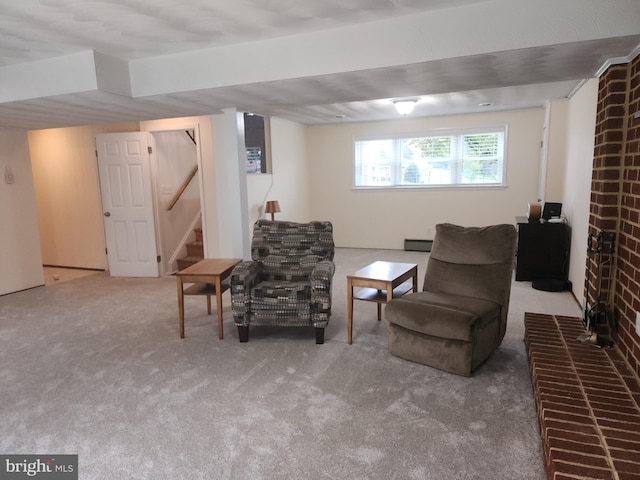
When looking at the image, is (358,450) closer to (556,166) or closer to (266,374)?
(266,374)

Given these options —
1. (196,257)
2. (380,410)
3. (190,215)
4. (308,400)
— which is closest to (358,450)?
(380,410)

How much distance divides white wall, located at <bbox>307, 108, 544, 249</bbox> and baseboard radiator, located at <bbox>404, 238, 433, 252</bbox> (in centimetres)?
11

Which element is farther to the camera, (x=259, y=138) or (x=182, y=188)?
(x=259, y=138)

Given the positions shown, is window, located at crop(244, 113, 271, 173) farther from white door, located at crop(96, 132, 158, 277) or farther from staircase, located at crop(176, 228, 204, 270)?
white door, located at crop(96, 132, 158, 277)

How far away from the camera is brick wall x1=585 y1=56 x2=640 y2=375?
242 centimetres

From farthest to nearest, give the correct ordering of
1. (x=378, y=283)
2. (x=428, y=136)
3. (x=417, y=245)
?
(x=417, y=245) → (x=428, y=136) → (x=378, y=283)

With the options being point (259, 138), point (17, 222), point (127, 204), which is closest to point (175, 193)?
point (127, 204)

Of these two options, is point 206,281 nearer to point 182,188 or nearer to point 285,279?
point 285,279

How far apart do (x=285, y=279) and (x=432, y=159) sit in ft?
14.0

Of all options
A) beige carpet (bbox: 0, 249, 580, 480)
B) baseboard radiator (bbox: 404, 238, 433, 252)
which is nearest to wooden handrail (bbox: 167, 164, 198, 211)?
beige carpet (bbox: 0, 249, 580, 480)

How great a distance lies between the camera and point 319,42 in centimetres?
293

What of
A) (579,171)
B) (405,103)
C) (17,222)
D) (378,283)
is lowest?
(378,283)

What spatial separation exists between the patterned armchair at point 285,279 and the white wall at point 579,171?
2.29 meters

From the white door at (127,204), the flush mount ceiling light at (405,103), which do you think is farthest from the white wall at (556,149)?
the white door at (127,204)
